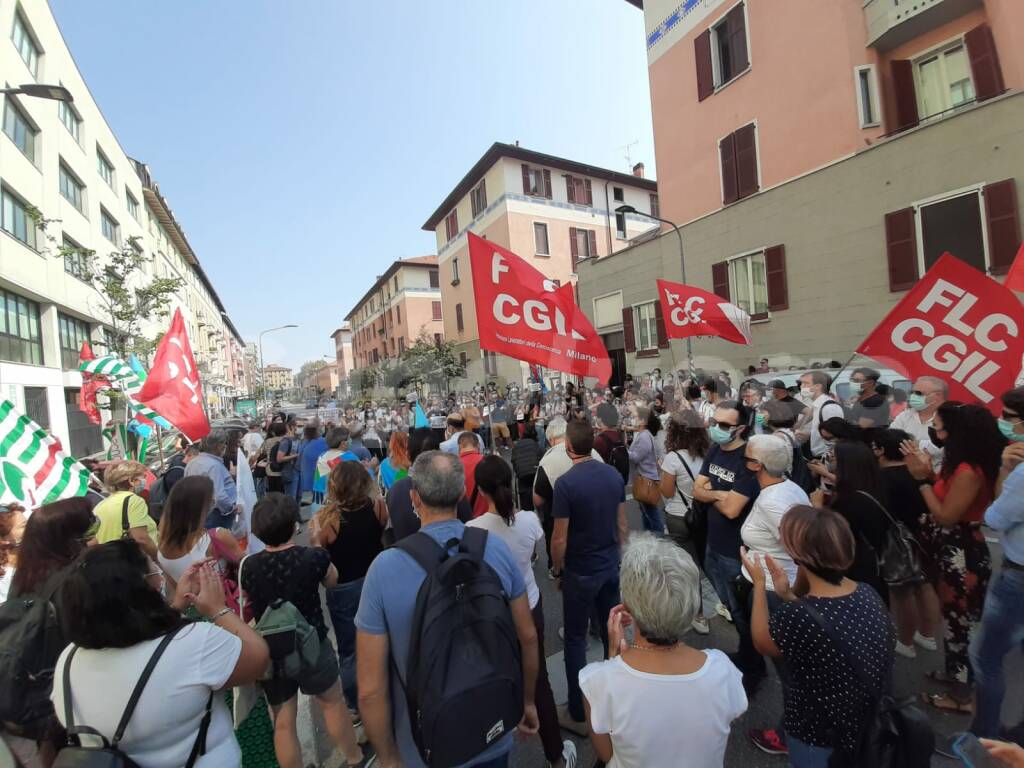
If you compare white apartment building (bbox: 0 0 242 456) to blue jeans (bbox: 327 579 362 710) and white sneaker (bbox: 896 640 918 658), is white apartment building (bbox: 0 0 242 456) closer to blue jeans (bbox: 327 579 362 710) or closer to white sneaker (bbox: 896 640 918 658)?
blue jeans (bbox: 327 579 362 710)

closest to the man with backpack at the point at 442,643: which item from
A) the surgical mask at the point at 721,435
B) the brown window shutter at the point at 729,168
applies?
the surgical mask at the point at 721,435

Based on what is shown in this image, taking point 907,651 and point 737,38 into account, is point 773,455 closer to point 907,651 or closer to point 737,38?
point 907,651

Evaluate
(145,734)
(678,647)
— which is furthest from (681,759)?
(145,734)

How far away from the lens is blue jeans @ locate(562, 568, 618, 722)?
Result: 3.06 metres

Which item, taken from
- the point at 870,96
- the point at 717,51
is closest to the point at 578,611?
the point at 870,96

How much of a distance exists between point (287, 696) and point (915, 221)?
14.7 meters

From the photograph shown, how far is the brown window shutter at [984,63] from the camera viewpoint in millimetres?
11398

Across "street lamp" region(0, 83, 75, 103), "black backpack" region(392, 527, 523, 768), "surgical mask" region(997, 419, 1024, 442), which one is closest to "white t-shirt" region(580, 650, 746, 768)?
"black backpack" region(392, 527, 523, 768)

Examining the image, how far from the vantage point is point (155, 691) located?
1562 millimetres

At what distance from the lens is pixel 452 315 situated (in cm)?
3606

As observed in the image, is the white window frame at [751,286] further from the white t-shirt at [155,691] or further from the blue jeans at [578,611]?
the white t-shirt at [155,691]

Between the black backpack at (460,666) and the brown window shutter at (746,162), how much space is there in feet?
55.1

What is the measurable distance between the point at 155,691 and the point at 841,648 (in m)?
2.23

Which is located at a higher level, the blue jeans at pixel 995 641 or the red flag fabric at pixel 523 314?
the red flag fabric at pixel 523 314
